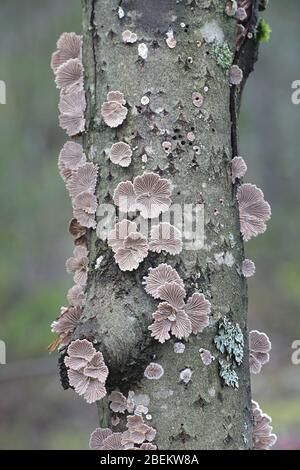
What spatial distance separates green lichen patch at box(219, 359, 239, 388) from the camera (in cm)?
177

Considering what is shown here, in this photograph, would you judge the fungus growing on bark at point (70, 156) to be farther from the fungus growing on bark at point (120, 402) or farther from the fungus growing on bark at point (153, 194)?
the fungus growing on bark at point (120, 402)

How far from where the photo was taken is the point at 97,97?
1.93 meters

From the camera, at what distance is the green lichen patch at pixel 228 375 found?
1.77m

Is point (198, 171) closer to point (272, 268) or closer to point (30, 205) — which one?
point (30, 205)

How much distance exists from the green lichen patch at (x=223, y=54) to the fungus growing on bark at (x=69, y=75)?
1.47 ft

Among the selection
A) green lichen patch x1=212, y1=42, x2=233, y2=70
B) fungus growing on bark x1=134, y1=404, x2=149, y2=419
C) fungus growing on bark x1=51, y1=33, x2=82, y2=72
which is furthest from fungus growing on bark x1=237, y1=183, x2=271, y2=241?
fungus growing on bark x1=51, y1=33, x2=82, y2=72

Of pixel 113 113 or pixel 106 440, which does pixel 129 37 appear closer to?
pixel 113 113

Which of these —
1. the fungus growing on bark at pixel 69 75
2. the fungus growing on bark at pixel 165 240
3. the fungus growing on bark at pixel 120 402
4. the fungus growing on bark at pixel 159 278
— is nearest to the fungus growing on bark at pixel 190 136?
the fungus growing on bark at pixel 165 240

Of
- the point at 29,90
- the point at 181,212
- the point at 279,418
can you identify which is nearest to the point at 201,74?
the point at 181,212

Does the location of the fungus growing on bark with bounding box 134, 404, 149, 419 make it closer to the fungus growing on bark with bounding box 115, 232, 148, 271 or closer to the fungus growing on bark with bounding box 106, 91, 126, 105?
the fungus growing on bark with bounding box 115, 232, 148, 271

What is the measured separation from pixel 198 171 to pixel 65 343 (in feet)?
2.00

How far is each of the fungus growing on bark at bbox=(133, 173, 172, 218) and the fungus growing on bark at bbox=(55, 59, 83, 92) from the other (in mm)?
498

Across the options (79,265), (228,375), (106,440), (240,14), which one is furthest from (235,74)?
(106,440)

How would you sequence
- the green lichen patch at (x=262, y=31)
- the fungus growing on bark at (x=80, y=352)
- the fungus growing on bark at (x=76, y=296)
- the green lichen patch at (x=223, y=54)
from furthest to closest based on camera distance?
the green lichen patch at (x=262, y=31) → the fungus growing on bark at (x=76, y=296) → the green lichen patch at (x=223, y=54) → the fungus growing on bark at (x=80, y=352)
